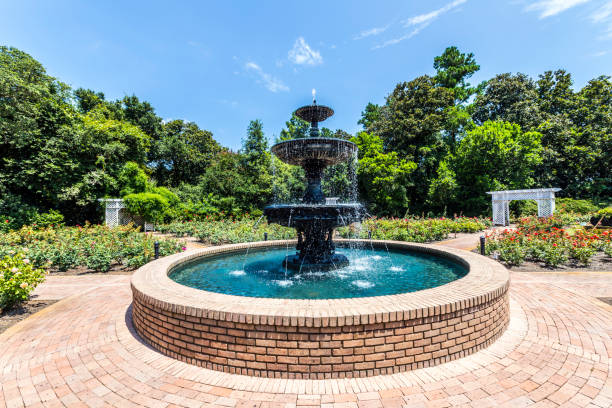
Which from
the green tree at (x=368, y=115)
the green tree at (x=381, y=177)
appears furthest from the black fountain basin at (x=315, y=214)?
the green tree at (x=368, y=115)

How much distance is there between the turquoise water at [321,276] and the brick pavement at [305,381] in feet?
6.10

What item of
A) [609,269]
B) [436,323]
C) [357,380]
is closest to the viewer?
[357,380]

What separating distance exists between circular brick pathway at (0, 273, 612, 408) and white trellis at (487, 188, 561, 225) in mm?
20653

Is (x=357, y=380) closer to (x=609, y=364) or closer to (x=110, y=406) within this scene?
(x=110, y=406)

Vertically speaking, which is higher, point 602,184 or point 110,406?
point 602,184

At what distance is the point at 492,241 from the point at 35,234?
20180 mm

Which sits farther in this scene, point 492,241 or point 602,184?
point 602,184

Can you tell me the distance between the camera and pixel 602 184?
28.3 metres

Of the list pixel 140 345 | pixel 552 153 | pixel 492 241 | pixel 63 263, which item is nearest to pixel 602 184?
pixel 552 153

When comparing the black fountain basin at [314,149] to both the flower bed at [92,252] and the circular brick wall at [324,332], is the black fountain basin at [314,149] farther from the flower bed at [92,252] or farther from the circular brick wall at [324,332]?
the flower bed at [92,252]

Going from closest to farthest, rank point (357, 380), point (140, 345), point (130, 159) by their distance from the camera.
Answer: point (357, 380) < point (140, 345) < point (130, 159)

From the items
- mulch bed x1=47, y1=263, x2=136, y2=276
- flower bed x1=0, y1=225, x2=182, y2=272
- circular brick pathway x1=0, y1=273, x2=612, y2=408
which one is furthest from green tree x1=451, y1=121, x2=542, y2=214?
mulch bed x1=47, y1=263, x2=136, y2=276

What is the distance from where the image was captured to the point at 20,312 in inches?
220

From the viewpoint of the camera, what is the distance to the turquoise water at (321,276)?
5.38 meters
